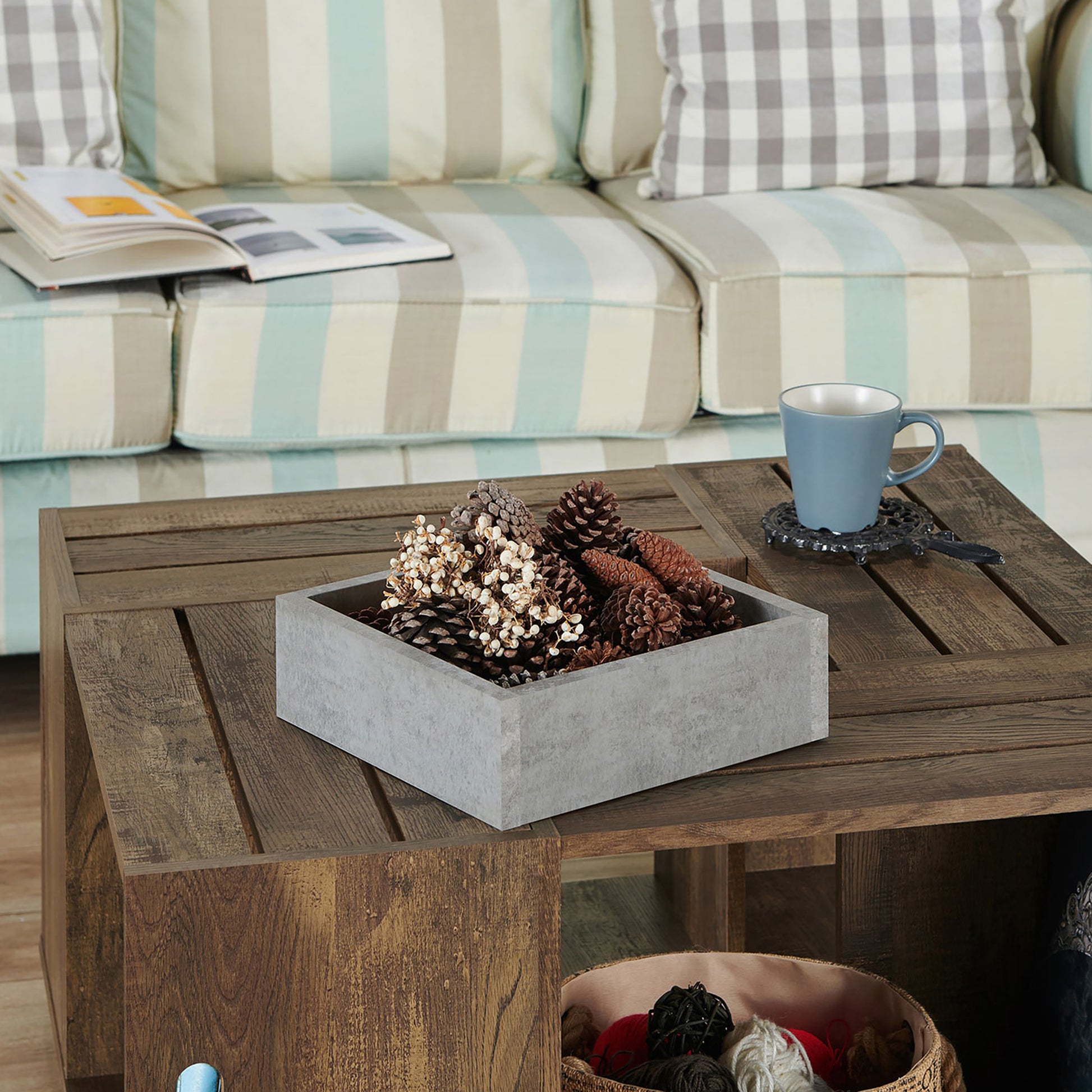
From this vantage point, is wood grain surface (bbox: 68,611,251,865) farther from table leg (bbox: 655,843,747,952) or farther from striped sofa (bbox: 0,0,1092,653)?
striped sofa (bbox: 0,0,1092,653)

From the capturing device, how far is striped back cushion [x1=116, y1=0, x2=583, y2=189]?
2174 millimetres

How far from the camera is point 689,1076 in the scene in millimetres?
899

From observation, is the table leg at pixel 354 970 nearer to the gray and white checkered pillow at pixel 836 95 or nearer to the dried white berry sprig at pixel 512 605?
the dried white berry sprig at pixel 512 605

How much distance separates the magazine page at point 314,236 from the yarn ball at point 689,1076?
1.14 m

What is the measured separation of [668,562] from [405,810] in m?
0.21

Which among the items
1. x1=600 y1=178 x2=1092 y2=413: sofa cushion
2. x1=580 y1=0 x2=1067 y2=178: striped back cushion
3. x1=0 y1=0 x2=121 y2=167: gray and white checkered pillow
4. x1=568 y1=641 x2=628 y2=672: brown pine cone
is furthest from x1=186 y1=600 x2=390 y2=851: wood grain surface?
x1=580 y1=0 x2=1067 y2=178: striped back cushion

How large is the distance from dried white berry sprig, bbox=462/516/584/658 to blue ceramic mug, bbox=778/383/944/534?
33 centimetres

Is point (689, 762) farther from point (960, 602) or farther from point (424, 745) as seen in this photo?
point (960, 602)

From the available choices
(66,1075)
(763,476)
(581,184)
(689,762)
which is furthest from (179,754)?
(581,184)

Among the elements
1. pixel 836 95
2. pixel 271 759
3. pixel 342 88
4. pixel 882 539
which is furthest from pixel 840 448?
pixel 342 88

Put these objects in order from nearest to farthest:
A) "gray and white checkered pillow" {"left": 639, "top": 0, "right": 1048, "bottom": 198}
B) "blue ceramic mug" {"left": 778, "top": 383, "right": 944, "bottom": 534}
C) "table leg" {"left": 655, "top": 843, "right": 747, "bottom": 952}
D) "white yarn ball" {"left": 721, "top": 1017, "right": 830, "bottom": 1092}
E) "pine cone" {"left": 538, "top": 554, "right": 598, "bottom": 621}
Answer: "pine cone" {"left": 538, "top": 554, "right": 598, "bottom": 621} < "white yarn ball" {"left": 721, "top": 1017, "right": 830, "bottom": 1092} < "blue ceramic mug" {"left": 778, "top": 383, "right": 944, "bottom": 534} < "table leg" {"left": 655, "top": 843, "right": 747, "bottom": 952} < "gray and white checkered pillow" {"left": 639, "top": 0, "right": 1048, "bottom": 198}

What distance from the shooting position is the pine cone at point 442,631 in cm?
79

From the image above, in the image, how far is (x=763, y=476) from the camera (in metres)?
1.28

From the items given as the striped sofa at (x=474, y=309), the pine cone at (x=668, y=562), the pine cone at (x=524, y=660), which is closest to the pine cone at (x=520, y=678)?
the pine cone at (x=524, y=660)
